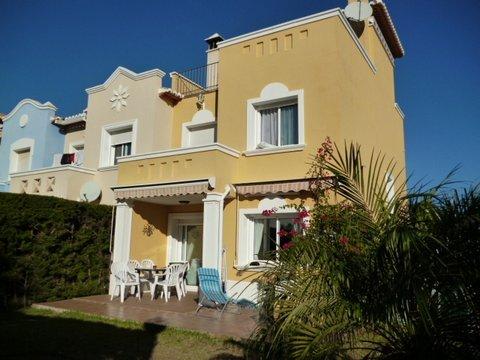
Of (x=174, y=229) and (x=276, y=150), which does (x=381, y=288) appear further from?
(x=174, y=229)

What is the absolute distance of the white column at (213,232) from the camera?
17.2m

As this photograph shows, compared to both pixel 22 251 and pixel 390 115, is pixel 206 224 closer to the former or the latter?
pixel 22 251

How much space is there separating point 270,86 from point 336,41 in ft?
11.6

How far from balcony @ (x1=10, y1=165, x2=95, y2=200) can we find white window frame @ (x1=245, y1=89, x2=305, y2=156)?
1111 centimetres

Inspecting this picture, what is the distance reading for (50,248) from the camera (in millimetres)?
18562

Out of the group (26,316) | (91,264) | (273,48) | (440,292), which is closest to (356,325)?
(440,292)

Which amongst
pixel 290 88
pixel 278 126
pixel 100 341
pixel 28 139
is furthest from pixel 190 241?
pixel 28 139

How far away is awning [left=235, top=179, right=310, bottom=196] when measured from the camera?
656 inches

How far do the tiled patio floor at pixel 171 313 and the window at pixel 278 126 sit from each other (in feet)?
25.3

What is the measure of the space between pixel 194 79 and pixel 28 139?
13.8 meters

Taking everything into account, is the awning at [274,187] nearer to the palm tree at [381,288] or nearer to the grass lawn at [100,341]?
the grass lawn at [100,341]

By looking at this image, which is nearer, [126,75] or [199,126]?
[199,126]

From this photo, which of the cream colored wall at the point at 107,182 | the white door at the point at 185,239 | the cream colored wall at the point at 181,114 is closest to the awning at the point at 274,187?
the white door at the point at 185,239

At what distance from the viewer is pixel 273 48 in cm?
1938
